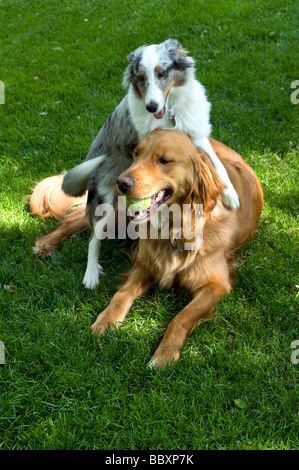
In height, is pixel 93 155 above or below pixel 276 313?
above

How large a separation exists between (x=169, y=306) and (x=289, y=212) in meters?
1.40

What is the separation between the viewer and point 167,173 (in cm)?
254

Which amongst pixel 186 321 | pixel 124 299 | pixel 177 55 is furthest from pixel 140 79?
pixel 186 321

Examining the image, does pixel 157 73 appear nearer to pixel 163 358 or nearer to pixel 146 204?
pixel 146 204

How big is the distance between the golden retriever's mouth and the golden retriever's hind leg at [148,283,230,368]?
0.60m

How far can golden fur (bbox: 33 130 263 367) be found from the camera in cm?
252

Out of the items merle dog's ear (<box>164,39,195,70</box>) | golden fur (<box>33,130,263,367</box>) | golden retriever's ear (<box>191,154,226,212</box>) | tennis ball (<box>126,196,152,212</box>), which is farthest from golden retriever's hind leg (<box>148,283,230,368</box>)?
merle dog's ear (<box>164,39,195,70</box>)

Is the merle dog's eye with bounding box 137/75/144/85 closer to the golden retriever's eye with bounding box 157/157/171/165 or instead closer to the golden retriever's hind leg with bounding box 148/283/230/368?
the golden retriever's eye with bounding box 157/157/171/165

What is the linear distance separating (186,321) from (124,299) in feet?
1.35

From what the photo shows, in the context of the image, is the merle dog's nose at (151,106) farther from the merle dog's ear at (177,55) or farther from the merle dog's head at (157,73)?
the merle dog's ear at (177,55)

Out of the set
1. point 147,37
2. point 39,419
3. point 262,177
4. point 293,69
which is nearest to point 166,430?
point 39,419
